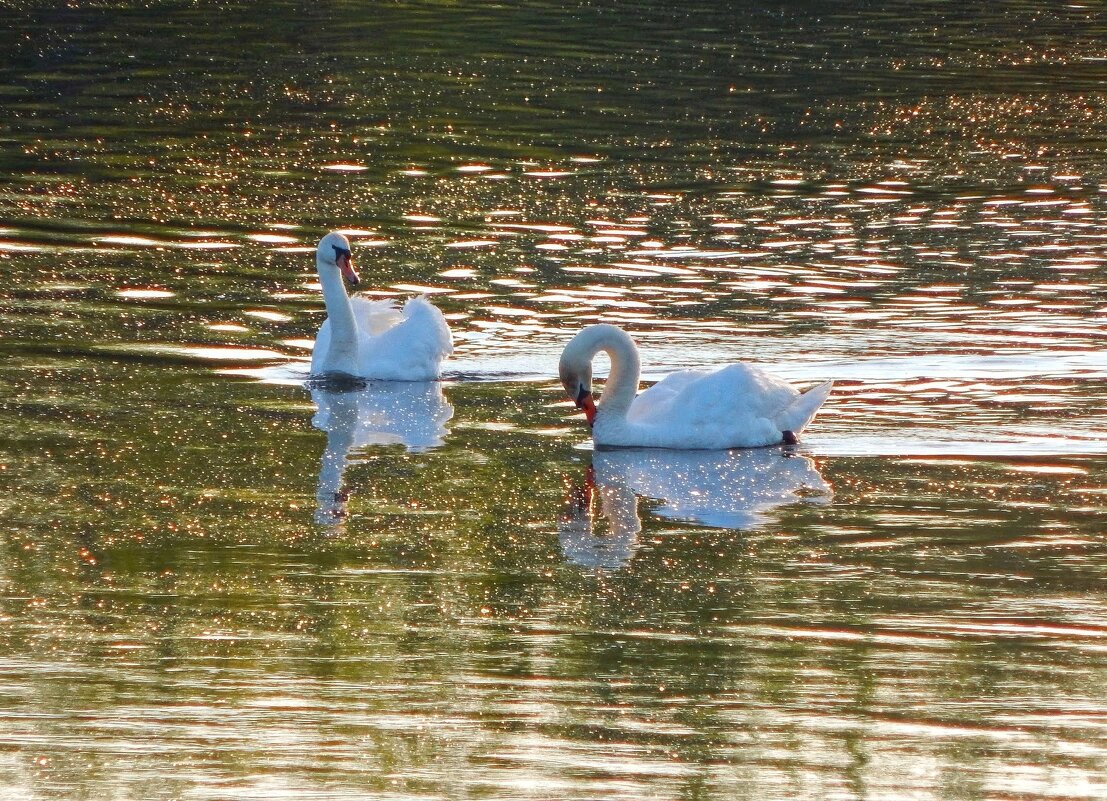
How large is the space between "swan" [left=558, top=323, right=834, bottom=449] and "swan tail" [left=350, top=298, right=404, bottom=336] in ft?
10.6

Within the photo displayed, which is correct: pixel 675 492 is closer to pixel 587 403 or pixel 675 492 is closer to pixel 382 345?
pixel 587 403

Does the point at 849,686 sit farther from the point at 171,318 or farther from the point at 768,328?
the point at 171,318

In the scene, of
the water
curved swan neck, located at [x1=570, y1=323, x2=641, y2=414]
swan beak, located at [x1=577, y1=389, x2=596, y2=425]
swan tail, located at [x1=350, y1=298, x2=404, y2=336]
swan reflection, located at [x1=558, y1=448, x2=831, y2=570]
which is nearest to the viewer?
the water

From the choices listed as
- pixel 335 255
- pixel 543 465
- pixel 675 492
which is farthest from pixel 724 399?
pixel 335 255

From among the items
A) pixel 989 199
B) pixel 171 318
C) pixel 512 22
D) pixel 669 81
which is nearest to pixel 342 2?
pixel 512 22

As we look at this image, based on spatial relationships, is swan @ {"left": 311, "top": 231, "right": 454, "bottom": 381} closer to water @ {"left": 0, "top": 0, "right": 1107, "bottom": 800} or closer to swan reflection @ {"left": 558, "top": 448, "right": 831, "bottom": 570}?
water @ {"left": 0, "top": 0, "right": 1107, "bottom": 800}

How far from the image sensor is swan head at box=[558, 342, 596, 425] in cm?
1312

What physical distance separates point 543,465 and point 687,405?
1.06 metres

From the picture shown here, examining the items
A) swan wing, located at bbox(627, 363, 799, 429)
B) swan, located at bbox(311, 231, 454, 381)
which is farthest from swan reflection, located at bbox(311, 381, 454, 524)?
swan wing, located at bbox(627, 363, 799, 429)

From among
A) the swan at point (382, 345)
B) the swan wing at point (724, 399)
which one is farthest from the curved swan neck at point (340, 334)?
the swan wing at point (724, 399)

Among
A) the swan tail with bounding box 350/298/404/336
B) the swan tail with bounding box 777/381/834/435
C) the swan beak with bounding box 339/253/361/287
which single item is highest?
the swan beak with bounding box 339/253/361/287

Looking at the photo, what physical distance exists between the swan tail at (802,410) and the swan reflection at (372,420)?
7.28 ft

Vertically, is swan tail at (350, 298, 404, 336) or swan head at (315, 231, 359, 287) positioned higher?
swan head at (315, 231, 359, 287)

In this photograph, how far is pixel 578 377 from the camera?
1318cm
